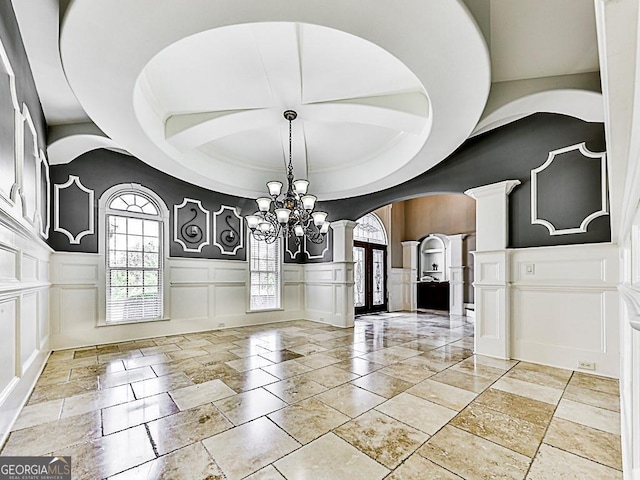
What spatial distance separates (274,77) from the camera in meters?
3.13

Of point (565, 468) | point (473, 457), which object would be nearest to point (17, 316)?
point (473, 457)

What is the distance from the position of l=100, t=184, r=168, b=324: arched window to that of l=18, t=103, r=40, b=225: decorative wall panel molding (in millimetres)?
1854

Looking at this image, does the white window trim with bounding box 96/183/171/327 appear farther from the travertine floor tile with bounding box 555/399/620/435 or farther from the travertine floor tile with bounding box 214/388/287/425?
the travertine floor tile with bounding box 555/399/620/435

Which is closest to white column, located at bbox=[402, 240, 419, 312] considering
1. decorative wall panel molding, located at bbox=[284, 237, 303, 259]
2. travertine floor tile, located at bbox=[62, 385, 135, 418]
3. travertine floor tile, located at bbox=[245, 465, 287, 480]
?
decorative wall panel molding, located at bbox=[284, 237, 303, 259]

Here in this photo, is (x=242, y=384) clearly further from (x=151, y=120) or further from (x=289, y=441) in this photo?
(x=151, y=120)

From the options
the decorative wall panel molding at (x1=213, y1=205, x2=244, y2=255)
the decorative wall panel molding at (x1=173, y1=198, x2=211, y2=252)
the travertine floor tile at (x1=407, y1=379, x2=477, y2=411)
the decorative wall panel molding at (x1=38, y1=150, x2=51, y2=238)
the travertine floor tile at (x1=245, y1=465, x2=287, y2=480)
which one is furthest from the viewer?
the decorative wall panel molding at (x1=213, y1=205, x2=244, y2=255)

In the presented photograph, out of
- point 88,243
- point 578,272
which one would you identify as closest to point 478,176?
point 578,272

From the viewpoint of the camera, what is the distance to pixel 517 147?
157 inches

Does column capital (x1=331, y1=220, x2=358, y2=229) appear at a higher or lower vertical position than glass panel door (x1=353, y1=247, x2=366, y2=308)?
higher

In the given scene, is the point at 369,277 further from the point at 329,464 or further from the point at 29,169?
the point at 29,169

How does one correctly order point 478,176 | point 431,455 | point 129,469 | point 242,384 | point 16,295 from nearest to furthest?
1. point 129,469
2. point 431,455
3. point 16,295
4. point 242,384
5. point 478,176

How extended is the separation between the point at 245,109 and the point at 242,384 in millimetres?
3031

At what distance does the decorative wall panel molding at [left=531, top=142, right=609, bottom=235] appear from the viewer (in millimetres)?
3336

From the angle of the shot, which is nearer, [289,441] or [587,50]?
[289,441]
